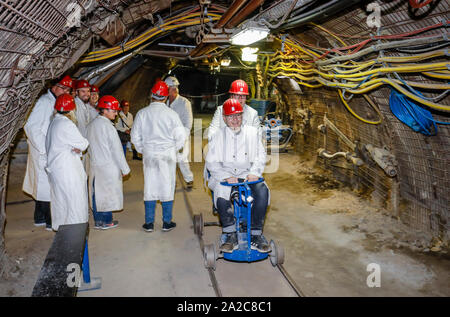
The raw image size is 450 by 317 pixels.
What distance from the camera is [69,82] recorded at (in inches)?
196

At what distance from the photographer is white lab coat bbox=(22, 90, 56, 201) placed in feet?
15.3

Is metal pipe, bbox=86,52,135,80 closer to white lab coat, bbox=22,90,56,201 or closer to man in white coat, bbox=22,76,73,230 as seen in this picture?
man in white coat, bbox=22,76,73,230

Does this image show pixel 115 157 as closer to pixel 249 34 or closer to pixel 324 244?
pixel 249 34

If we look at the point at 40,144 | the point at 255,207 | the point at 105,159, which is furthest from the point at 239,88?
the point at 40,144

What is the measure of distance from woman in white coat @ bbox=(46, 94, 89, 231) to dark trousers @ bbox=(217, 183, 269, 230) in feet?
5.72

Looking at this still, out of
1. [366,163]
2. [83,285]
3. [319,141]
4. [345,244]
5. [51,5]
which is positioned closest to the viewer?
[51,5]

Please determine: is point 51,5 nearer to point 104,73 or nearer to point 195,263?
point 195,263

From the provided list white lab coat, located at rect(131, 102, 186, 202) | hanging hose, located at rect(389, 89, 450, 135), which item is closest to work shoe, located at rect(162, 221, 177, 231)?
white lab coat, located at rect(131, 102, 186, 202)

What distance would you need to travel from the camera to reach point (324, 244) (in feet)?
15.3

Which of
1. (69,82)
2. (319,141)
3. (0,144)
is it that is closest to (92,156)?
(69,82)

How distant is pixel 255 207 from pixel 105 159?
2260 millimetres

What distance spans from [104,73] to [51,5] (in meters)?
4.65

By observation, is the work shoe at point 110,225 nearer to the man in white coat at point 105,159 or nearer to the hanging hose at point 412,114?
the man in white coat at point 105,159

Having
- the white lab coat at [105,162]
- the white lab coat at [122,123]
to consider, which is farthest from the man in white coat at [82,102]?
the white lab coat at [122,123]
